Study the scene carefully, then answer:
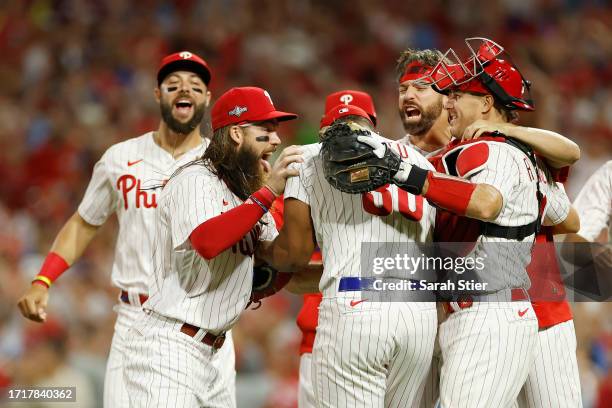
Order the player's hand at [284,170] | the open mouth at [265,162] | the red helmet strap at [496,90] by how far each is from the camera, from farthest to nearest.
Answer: the open mouth at [265,162], the red helmet strap at [496,90], the player's hand at [284,170]

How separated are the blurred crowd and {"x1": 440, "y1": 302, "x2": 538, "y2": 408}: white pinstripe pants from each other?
12.3 ft

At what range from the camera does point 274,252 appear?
3797mm

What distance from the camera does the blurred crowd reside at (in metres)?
8.02

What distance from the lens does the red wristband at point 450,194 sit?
3271 millimetres

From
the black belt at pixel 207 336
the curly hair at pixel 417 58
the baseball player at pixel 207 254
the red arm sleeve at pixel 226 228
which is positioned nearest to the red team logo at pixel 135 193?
the baseball player at pixel 207 254

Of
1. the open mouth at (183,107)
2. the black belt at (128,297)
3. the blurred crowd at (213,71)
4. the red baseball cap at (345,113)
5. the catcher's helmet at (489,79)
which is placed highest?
the blurred crowd at (213,71)

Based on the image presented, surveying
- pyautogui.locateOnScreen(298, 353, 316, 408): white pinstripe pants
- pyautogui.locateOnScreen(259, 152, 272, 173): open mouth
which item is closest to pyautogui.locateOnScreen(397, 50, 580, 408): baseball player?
pyautogui.locateOnScreen(259, 152, 272, 173): open mouth

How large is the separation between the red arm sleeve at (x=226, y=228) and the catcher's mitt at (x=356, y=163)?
345mm

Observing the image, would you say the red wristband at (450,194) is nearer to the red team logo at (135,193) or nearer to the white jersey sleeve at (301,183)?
the white jersey sleeve at (301,183)

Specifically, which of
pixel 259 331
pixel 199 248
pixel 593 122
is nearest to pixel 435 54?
pixel 199 248

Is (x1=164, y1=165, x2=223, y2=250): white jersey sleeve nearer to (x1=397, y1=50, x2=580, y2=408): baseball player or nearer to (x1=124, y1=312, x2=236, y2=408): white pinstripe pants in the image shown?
(x1=124, y1=312, x2=236, y2=408): white pinstripe pants

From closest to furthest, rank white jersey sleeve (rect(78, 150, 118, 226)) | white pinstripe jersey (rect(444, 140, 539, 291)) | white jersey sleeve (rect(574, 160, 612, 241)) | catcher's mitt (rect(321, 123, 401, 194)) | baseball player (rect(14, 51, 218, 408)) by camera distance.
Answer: catcher's mitt (rect(321, 123, 401, 194)), white pinstripe jersey (rect(444, 140, 539, 291)), white jersey sleeve (rect(574, 160, 612, 241)), baseball player (rect(14, 51, 218, 408)), white jersey sleeve (rect(78, 150, 118, 226))

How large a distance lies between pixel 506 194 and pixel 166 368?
1.46m

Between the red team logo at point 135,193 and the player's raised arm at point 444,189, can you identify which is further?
the red team logo at point 135,193
